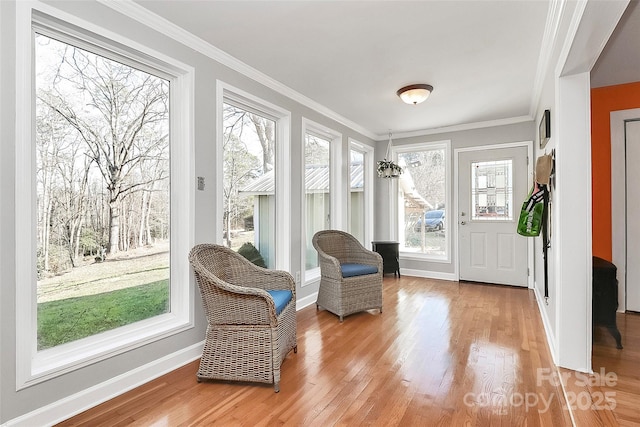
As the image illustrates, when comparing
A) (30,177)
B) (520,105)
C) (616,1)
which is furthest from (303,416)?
(520,105)

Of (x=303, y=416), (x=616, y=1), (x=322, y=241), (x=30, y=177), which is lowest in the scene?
(x=303, y=416)

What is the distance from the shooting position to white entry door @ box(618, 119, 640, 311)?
3355 mm

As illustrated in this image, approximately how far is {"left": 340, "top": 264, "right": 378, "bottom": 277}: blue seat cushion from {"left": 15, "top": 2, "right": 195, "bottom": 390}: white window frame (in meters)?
1.54

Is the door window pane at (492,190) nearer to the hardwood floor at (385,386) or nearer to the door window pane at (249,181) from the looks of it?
the hardwood floor at (385,386)

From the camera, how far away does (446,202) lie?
518 cm

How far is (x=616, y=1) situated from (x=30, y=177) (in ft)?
9.82

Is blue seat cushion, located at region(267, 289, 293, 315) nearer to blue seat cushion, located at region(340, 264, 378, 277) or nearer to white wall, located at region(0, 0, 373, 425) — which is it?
white wall, located at region(0, 0, 373, 425)

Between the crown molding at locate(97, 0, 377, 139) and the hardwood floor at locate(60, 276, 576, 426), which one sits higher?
the crown molding at locate(97, 0, 377, 139)

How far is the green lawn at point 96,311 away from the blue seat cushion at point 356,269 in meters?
1.70

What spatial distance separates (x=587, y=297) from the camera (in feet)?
7.04

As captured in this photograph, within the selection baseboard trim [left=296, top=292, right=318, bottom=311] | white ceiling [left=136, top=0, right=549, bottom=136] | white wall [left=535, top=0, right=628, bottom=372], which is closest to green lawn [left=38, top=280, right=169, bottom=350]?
baseboard trim [left=296, top=292, right=318, bottom=311]

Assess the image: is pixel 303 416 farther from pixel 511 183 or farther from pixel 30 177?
pixel 511 183

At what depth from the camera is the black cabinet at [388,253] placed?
524cm

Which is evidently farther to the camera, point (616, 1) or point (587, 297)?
point (587, 297)
